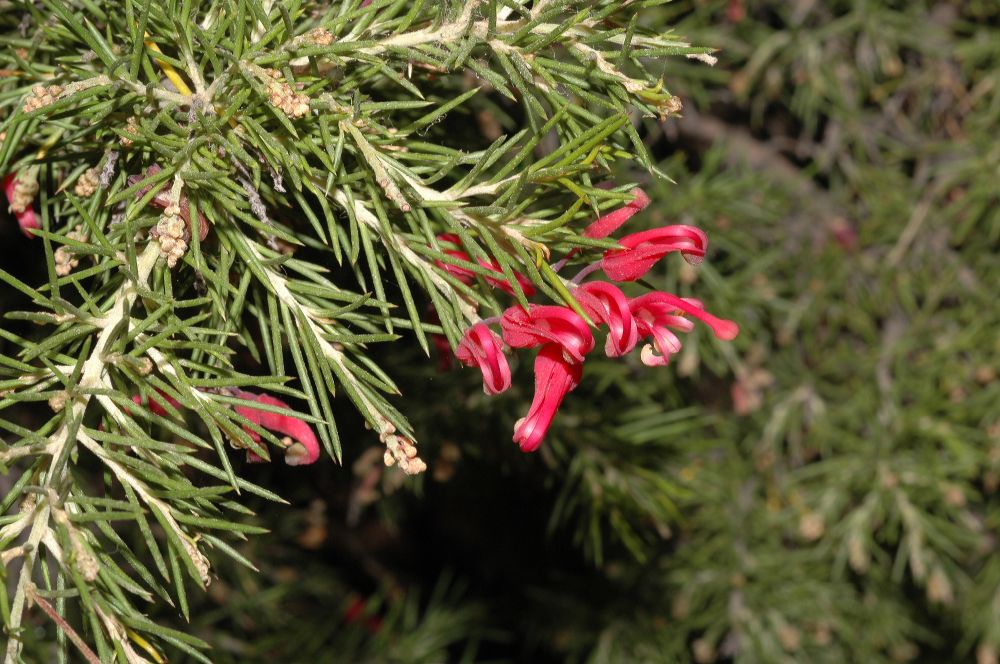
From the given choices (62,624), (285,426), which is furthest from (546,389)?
(62,624)

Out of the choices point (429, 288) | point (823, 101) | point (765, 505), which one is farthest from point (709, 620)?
point (429, 288)

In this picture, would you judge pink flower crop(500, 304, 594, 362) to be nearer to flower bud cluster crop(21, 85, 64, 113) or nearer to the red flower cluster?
the red flower cluster

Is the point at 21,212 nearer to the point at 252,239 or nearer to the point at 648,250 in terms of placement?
the point at 252,239

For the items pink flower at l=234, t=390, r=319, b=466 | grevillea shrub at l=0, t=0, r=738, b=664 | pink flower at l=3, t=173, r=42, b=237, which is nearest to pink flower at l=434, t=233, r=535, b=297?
grevillea shrub at l=0, t=0, r=738, b=664

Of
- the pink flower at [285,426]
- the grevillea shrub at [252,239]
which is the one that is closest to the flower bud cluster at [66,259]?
the grevillea shrub at [252,239]

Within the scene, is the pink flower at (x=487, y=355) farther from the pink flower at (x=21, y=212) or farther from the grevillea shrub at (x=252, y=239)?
the pink flower at (x=21, y=212)

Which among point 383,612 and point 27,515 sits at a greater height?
point 27,515

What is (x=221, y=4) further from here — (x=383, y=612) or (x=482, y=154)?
(x=383, y=612)
